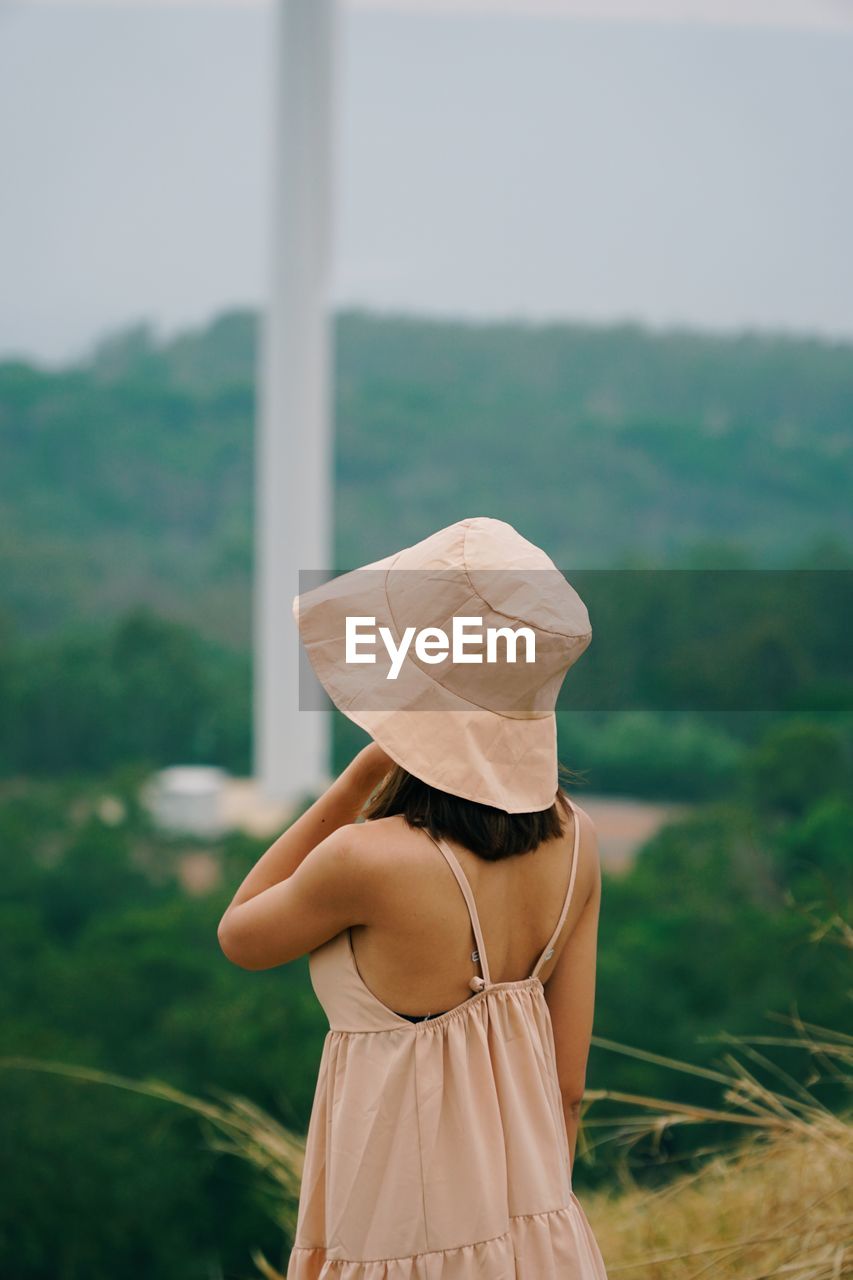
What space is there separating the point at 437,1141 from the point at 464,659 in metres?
0.39

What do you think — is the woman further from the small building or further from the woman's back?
the small building

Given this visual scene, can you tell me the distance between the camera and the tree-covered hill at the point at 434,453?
135 inches

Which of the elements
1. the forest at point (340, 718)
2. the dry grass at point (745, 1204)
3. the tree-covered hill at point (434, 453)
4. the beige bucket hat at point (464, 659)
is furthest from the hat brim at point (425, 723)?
the tree-covered hill at point (434, 453)

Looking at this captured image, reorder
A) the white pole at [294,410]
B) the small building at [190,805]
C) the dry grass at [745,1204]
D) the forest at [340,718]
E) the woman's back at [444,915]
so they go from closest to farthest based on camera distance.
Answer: the woman's back at [444,915], the dry grass at [745,1204], the forest at [340,718], the white pole at [294,410], the small building at [190,805]

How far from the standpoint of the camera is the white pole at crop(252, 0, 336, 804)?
3219mm

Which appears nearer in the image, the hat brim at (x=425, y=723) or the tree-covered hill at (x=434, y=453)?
the hat brim at (x=425, y=723)

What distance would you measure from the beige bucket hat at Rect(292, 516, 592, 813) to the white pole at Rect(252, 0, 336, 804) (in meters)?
2.20

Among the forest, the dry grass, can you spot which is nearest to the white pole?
the forest

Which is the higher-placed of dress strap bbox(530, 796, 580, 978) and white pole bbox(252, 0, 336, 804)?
white pole bbox(252, 0, 336, 804)

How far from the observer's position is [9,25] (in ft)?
11.1

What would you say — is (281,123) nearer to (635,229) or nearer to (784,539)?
(635,229)

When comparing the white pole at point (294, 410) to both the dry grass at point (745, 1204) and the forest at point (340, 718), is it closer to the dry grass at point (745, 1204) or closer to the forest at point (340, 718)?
the forest at point (340, 718)

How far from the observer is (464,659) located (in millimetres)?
1053

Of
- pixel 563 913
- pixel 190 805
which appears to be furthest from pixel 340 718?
pixel 563 913
